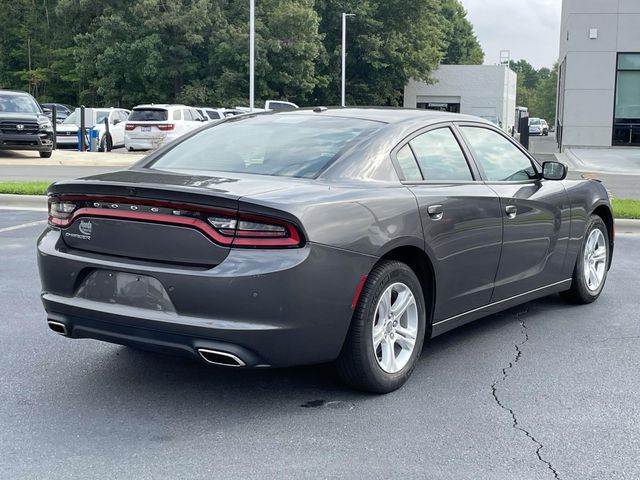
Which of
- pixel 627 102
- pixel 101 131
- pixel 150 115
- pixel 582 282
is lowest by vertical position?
pixel 582 282

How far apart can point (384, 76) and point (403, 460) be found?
5228cm

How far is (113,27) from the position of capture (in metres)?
45.9

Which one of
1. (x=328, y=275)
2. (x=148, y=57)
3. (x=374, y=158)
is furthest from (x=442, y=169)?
(x=148, y=57)

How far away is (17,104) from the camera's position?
23.4 meters

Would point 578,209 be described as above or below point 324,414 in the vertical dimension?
above

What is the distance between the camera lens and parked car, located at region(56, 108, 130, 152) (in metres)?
28.2

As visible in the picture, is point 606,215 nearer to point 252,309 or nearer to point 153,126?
point 252,309

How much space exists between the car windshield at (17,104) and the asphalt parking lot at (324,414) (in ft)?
62.3

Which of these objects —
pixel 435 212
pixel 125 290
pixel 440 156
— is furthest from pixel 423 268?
pixel 125 290

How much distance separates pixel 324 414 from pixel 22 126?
20482 millimetres

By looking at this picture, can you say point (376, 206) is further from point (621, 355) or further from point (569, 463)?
point (621, 355)

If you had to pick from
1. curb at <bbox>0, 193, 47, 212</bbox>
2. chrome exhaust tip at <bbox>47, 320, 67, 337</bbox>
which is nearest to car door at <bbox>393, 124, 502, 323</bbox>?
chrome exhaust tip at <bbox>47, 320, 67, 337</bbox>

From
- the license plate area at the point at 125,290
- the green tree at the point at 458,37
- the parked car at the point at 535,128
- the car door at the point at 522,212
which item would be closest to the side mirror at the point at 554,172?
the car door at the point at 522,212

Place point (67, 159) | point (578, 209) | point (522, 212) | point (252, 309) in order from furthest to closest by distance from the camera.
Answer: point (67, 159) → point (578, 209) → point (522, 212) → point (252, 309)
